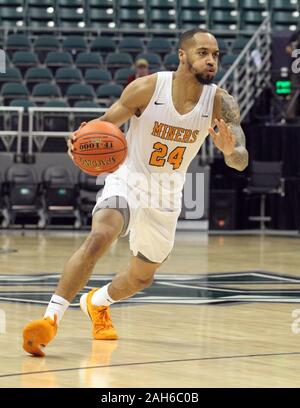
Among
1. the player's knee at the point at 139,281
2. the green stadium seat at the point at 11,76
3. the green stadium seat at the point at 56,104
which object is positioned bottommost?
the player's knee at the point at 139,281

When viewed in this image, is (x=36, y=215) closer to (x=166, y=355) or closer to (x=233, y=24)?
(x=233, y=24)

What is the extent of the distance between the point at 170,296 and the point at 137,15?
1396 centimetres

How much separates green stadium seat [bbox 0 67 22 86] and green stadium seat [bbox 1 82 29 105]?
0.79 ft

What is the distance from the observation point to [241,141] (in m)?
6.01

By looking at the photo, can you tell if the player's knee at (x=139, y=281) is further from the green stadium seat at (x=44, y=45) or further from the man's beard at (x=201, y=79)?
the green stadium seat at (x=44, y=45)

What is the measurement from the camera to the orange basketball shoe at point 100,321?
6223 mm

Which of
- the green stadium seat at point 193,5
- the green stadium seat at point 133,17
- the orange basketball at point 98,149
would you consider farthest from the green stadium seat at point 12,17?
the orange basketball at point 98,149

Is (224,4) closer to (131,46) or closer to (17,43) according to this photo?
(131,46)

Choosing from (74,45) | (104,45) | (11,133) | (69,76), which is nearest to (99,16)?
(104,45)

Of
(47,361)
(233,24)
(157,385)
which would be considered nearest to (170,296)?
(47,361)

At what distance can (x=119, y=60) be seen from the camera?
19641 mm

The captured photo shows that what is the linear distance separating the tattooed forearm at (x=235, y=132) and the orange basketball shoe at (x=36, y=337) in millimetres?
1393

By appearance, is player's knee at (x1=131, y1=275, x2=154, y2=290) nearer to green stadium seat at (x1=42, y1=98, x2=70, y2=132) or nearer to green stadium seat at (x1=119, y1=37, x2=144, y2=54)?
green stadium seat at (x1=42, y1=98, x2=70, y2=132)

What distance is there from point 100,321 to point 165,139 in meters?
1.16
